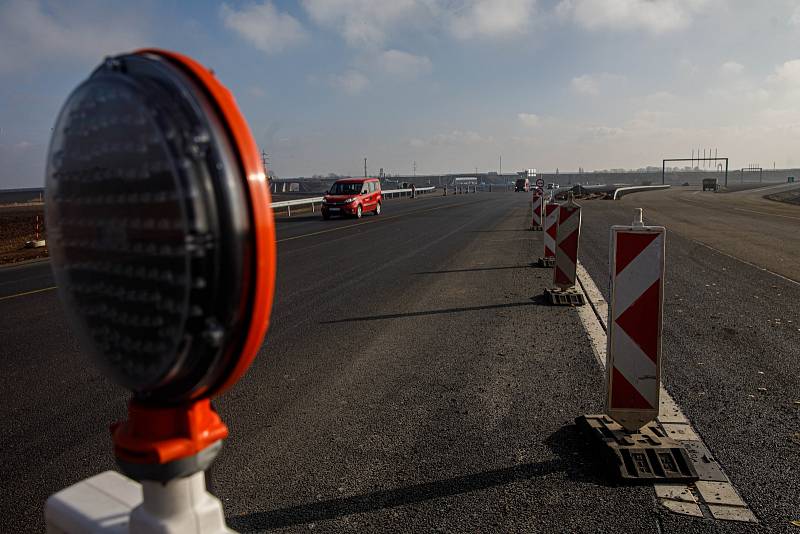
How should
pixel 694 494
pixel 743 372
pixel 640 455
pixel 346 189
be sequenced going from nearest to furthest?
→ pixel 694 494, pixel 640 455, pixel 743 372, pixel 346 189

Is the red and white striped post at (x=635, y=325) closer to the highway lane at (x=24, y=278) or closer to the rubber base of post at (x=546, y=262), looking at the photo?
the rubber base of post at (x=546, y=262)

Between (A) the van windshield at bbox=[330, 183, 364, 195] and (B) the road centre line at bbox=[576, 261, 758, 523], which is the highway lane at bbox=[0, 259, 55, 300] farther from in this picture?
(A) the van windshield at bbox=[330, 183, 364, 195]

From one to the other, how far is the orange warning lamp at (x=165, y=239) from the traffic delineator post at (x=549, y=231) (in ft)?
30.8

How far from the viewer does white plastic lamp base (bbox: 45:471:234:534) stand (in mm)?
1011

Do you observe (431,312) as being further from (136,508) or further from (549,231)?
(136,508)

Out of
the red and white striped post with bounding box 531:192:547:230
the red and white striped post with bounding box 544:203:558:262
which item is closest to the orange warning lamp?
the red and white striped post with bounding box 544:203:558:262

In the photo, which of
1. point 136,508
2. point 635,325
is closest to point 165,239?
point 136,508

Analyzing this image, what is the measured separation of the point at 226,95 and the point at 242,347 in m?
0.42

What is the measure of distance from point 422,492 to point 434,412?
3.62ft

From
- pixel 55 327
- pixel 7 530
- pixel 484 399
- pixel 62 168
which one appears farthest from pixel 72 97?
pixel 55 327

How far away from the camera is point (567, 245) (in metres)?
8.17

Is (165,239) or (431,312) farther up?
(165,239)

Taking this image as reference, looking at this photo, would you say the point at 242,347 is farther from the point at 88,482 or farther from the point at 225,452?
the point at 225,452

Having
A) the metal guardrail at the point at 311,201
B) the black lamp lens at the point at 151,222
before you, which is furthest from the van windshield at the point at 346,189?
the black lamp lens at the point at 151,222
